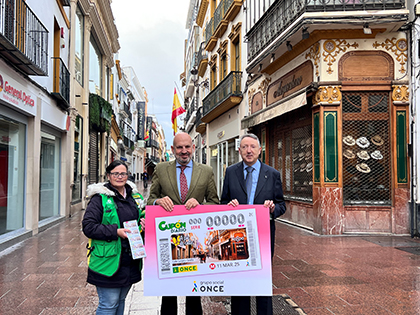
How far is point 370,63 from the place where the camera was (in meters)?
9.41

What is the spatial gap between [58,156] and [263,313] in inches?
441

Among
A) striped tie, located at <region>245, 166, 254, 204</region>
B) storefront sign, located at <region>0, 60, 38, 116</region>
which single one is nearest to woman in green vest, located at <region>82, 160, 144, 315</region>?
striped tie, located at <region>245, 166, 254, 204</region>

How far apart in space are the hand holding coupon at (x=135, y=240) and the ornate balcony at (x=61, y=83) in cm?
929

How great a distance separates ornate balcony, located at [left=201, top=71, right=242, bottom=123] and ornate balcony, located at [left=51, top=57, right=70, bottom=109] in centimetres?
709

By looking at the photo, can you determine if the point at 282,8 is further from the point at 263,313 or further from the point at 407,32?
the point at 263,313

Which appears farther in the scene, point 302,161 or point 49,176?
point 49,176

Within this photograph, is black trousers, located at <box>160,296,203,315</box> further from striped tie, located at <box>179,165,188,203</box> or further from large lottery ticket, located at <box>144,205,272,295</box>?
striped tie, located at <box>179,165,188,203</box>

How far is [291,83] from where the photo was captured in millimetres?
11109

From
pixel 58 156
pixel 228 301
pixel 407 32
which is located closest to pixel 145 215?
pixel 228 301

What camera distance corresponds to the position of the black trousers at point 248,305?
333 cm

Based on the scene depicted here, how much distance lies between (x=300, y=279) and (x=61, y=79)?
391 inches

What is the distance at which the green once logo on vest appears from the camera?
10.4ft

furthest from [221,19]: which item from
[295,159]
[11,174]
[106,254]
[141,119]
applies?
[141,119]

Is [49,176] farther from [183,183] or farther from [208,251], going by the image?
[208,251]
